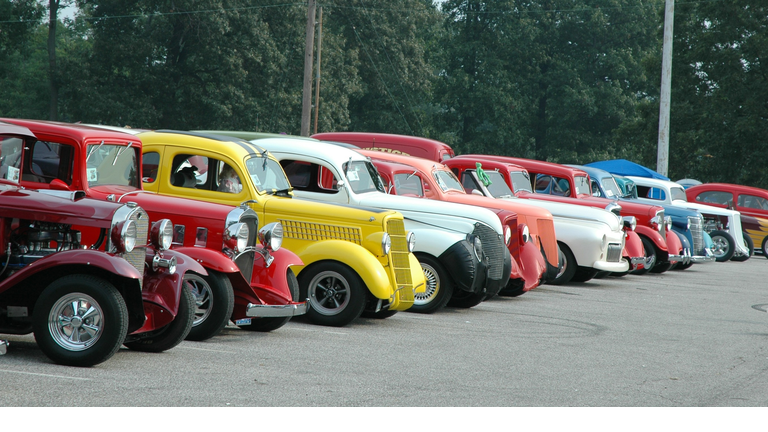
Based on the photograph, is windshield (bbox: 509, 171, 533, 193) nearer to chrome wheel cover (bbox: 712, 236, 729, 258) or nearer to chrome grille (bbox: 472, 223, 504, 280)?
chrome grille (bbox: 472, 223, 504, 280)

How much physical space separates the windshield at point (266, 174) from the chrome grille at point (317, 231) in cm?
51

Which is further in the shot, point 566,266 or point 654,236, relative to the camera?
point 654,236

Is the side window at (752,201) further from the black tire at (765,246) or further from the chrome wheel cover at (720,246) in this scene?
the chrome wheel cover at (720,246)

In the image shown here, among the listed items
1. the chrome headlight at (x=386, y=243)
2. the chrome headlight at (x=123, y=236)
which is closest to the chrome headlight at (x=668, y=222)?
the chrome headlight at (x=386, y=243)

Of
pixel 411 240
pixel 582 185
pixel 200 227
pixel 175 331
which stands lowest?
pixel 175 331

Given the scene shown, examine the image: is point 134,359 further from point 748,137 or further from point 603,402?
point 748,137

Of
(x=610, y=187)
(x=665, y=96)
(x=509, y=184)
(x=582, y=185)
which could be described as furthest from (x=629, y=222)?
(x=665, y=96)

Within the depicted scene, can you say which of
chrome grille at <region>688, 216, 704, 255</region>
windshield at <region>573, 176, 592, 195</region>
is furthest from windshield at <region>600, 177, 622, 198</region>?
chrome grille at <region>688, 216, 704, 255</region>

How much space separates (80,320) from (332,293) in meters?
3.57

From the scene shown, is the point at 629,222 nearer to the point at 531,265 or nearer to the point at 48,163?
the point at 531,265

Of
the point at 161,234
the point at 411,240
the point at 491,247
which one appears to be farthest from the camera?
the point at 491,247

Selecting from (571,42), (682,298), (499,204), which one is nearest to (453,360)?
(499,204)

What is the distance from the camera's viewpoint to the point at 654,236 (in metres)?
18.7

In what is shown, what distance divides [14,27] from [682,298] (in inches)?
1643
